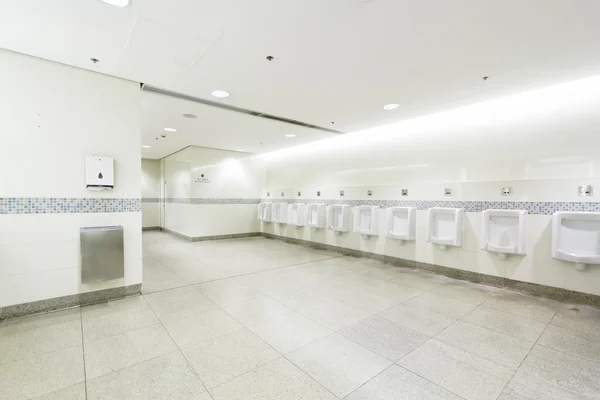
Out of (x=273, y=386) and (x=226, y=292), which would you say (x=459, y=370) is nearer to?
(x=273, y=386)

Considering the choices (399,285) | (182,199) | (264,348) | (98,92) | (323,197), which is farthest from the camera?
(182,199)

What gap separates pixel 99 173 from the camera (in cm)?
310

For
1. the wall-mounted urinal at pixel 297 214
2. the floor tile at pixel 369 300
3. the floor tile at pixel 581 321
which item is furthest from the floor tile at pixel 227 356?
the wall-mounted urinal at pixel 297 214

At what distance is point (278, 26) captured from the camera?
2.30 m

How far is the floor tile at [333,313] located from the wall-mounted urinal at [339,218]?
2.63 meters

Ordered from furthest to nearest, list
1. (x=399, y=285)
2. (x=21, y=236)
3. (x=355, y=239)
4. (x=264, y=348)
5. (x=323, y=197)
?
(x=323, y=197) < (x=355, y=239) < (x=399, y=285) < (x=21, y=236) < (x=264, y=348)

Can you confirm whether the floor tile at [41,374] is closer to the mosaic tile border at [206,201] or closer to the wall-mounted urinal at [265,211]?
the mosaic tile border at [206,201]

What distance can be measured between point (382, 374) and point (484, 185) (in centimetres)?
329

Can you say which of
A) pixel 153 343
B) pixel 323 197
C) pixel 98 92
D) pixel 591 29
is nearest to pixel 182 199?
pixel 323 197

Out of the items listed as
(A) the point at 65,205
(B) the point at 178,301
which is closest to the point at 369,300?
(B) the point at 178,301

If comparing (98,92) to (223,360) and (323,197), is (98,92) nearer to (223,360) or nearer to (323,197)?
(223,360)

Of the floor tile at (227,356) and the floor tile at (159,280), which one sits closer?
the floor tile at (227,356)

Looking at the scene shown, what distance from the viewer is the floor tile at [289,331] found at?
2273mm

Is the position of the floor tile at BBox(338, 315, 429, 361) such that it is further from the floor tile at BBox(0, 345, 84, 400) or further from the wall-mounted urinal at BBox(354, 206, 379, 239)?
the wall-mounted urinal at BBox(354, 206, 379, 239)
